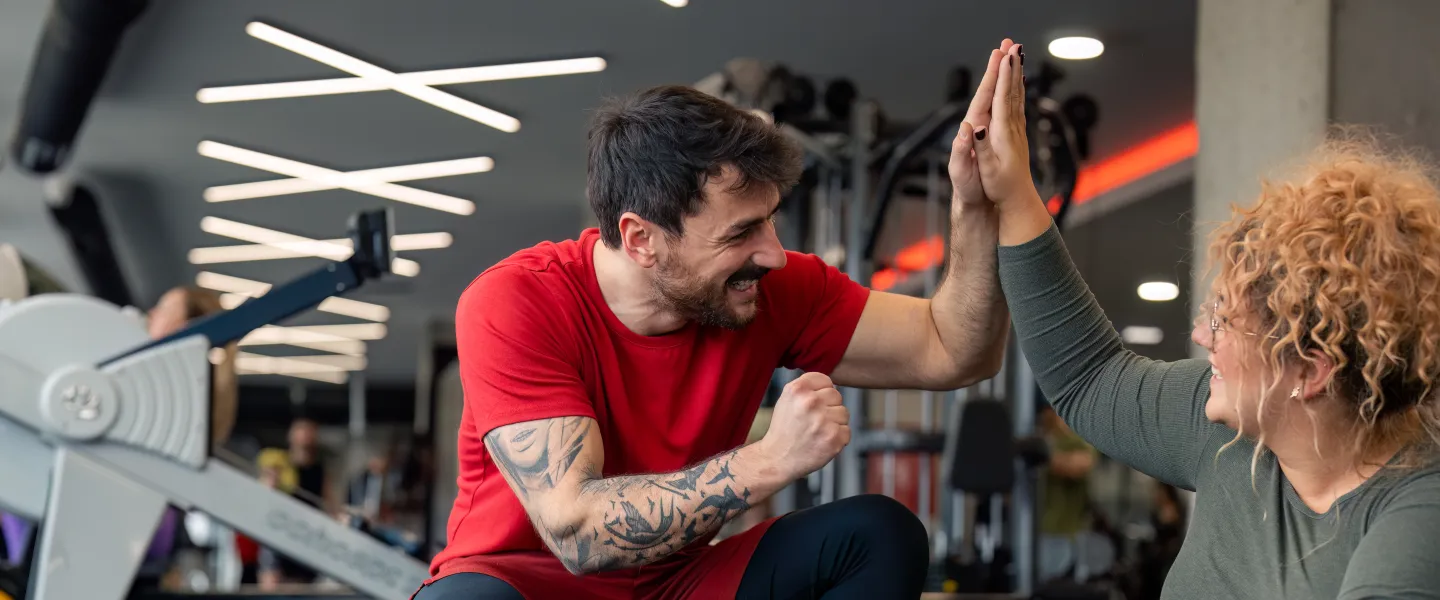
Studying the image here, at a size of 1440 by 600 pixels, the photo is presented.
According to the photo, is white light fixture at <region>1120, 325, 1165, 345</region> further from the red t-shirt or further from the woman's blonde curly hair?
the woman's blonde curly hair

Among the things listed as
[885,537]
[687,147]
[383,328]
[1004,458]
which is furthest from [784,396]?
[383,328]

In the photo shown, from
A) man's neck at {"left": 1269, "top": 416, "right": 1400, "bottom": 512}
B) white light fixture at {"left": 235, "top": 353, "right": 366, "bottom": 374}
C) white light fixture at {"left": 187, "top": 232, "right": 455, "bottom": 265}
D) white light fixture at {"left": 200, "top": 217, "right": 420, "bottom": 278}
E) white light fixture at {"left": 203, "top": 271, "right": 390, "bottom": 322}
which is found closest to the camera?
man's neck at {"left": 1269, "top": 416, "right": 1400, "bottom": 512}

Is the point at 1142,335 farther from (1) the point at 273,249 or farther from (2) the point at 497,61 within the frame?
(2) the point at 497,61

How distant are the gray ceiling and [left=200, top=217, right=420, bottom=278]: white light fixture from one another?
542 millimetres

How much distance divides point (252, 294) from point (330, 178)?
4.33 meters

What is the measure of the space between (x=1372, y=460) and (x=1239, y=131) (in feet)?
6.95

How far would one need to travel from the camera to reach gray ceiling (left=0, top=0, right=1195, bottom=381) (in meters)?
4.99

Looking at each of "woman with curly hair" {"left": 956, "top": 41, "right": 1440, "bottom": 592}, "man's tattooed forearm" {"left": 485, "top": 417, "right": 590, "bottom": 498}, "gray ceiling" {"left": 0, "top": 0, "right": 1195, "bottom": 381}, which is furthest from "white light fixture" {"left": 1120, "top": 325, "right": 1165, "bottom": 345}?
Answer: "man's tattooed forearm" {"left": 485, "top": 417, "right": 590, "bottom": 498}

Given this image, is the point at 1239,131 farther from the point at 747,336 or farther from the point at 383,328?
the point at 383,328

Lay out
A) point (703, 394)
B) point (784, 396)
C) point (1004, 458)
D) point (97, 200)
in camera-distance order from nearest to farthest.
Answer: point (784, 396), point (703, 394), point (1004, 458), point (97, 200)

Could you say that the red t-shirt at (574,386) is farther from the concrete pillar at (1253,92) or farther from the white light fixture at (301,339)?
the white light fixture at (301,339)

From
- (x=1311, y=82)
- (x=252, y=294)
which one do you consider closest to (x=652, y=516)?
(x=1311, y=82)

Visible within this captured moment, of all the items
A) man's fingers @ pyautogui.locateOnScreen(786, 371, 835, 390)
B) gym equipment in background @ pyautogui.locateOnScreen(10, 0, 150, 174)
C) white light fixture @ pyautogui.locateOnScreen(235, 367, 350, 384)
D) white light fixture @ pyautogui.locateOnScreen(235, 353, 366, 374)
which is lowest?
white light fixture @ pyautogui.locateOnScreen(235, 367, 350, 384)

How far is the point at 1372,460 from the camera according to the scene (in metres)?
1.16
